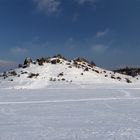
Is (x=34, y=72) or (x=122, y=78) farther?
(x=122, y=78)

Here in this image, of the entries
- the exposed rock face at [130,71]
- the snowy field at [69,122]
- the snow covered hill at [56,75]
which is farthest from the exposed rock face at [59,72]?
the snowy field at [69,122]

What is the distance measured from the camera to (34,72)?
23.9 metres

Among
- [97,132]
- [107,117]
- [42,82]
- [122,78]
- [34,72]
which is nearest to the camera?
[97,132]

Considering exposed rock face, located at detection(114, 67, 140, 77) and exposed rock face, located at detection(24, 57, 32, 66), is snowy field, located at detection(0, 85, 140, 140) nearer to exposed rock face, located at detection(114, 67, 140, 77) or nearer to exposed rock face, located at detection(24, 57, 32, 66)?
exposed rock face, located at detection(24, 57, 32, 66)

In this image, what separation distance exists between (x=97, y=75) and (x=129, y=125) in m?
16.6

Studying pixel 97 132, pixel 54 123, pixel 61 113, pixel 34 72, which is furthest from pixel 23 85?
pixel 97 132

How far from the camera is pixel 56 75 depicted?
23.7 meters

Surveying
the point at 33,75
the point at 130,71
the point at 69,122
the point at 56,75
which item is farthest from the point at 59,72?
the point at 69,122

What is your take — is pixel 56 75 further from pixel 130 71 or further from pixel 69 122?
pixel 69 122

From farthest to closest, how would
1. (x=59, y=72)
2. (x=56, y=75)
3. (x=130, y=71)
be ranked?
(x=130, y=71)
(x=59, y=72)
(x=56, y=75)

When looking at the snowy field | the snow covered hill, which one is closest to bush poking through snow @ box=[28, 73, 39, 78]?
the snow covered hill

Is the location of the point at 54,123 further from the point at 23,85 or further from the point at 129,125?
the point at 23,85

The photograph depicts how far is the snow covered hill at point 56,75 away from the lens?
22234 mm

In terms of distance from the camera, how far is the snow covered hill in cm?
2223
